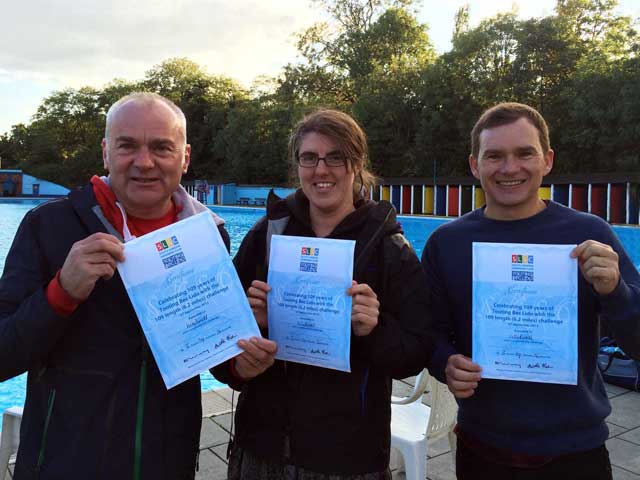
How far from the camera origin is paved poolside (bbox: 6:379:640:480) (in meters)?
3.04

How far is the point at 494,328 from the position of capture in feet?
5.51

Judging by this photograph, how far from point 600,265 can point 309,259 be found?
889 millimetres

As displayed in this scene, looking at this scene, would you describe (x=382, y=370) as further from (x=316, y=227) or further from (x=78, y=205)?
(x=78, y=205)

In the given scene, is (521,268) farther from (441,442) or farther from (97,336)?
(441,442)

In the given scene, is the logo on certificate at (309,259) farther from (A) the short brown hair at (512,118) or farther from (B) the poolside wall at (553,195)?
(B) the poolside wall at (553,195)

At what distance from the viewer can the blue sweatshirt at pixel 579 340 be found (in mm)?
1637

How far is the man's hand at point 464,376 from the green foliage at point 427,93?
1100 centimetres

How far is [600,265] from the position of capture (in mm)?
1564

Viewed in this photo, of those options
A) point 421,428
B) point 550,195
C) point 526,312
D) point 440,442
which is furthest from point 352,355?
point 550,195

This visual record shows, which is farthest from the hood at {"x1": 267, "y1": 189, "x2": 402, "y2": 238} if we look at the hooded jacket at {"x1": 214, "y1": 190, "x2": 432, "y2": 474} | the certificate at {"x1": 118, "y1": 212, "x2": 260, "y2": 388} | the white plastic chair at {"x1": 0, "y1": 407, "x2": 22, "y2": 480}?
the white plastic chair at {"x1": 0, "y1": 407, "x2": 22, "y2": 480}

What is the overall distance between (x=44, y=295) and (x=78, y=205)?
30 centimetres

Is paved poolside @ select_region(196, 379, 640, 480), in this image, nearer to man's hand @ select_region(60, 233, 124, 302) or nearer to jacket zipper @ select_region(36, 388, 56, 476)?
jacket zipper @ select_region(36, 388, 56, 476)

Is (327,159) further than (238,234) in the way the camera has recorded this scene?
No

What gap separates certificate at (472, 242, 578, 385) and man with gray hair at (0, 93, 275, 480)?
0.71 m
